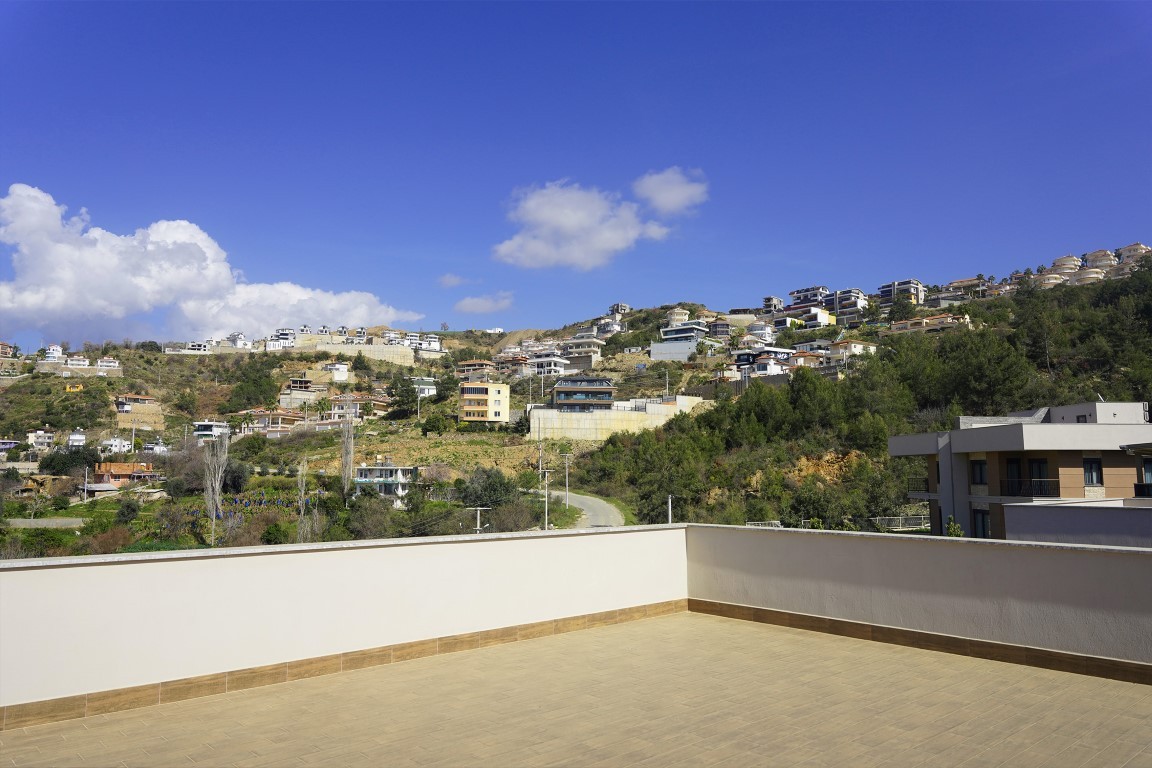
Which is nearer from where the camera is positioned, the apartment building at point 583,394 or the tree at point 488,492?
the tree at point 488,492

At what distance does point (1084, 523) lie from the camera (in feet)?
39.4

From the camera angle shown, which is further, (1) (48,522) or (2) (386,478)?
(2) (386,478)

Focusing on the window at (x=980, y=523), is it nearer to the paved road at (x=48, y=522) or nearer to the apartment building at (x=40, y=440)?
the paved road at (x=48, y=522)

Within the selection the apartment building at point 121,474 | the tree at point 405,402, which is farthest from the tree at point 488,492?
the tree at point 405,402

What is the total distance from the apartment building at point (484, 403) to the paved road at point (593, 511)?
2134cm

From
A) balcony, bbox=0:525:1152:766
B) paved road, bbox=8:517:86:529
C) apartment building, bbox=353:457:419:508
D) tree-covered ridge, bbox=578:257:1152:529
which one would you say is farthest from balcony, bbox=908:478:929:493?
paved road, bbox=8:517:86:529

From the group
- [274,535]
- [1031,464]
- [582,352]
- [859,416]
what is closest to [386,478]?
[274,535]

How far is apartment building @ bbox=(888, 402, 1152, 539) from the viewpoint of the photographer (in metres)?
17.4

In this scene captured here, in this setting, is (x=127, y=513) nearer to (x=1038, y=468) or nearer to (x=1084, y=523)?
(x=1038, y=468)

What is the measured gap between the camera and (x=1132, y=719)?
3537mm

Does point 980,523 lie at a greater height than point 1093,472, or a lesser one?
lesser

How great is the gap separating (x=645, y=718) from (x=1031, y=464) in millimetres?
18046

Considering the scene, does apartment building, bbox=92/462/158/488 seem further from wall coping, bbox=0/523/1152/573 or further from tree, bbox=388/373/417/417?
wall coping, bbox=0/523/1152/573

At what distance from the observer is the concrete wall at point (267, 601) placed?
3609 mm
